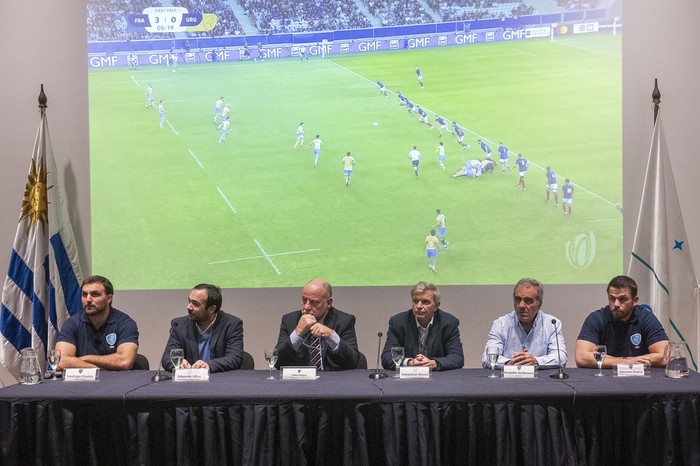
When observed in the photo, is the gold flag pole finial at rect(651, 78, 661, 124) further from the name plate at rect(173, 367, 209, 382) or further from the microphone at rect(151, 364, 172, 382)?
the microphone at rect(151, 364, 172, 382)

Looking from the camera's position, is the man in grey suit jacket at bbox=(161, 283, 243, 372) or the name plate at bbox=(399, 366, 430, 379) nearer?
the name plate at bbox=(399, 366, 430, 379)

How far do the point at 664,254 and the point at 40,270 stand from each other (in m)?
3.93

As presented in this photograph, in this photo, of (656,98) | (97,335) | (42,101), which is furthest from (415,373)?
(42,101)

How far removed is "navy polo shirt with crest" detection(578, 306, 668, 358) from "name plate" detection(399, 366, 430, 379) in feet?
3.25

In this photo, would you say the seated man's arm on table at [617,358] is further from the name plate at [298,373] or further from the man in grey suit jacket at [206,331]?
the man in grey suit jacket at [206,331]

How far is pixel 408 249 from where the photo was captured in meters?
5.40

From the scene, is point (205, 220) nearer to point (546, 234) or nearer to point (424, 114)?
point (424, 114)

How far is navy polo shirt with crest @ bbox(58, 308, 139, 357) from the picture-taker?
4.48 meters

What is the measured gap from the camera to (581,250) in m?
5.30

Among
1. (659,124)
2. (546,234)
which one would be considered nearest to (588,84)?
(659,124)

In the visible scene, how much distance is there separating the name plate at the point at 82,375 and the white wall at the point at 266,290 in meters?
1.68

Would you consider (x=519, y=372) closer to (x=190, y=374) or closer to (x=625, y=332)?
(x=625, y=332)

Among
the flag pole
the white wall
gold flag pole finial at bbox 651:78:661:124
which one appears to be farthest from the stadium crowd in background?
gold flag pole finial at bbox 651:78:661:124

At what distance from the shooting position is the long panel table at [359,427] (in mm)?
3377
